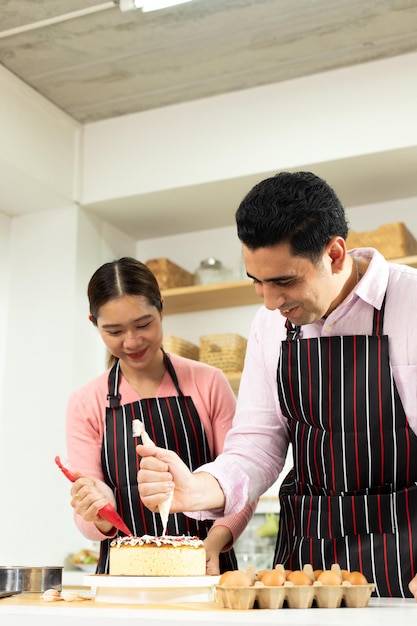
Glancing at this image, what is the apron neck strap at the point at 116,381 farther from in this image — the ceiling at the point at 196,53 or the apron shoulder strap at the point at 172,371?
the ceiling at the point at 196,53

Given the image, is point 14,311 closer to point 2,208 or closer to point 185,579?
point 2,208

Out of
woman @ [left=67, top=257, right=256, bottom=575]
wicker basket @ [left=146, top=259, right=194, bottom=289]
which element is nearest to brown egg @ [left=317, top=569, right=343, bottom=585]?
woman @ [left=67, top=257, right=256, bottom=575]

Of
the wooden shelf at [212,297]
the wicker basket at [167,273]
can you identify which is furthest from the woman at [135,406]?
the wicker basket at [167,273]

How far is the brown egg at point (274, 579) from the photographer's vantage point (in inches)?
49.0

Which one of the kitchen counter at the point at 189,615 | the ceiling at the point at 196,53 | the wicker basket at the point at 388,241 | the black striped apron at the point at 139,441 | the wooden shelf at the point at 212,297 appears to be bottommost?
the kitchen counter at the point at 189,615

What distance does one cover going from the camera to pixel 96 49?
350 centimetres

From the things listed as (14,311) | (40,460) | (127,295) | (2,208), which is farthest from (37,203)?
(127,295)

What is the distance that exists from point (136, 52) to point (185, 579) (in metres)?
2.70

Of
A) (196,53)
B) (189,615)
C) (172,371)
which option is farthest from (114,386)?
(196,53)

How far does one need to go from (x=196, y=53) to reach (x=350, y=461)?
2.34m

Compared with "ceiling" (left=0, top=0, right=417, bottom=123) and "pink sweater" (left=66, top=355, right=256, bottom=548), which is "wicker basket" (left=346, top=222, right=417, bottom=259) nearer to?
"ceiling" (left=0, top=0, right=417, bottom=123)

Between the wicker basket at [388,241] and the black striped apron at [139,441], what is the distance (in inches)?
58.5

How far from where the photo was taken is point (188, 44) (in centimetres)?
347

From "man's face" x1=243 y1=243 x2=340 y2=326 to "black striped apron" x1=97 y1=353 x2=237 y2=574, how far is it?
749 mm
